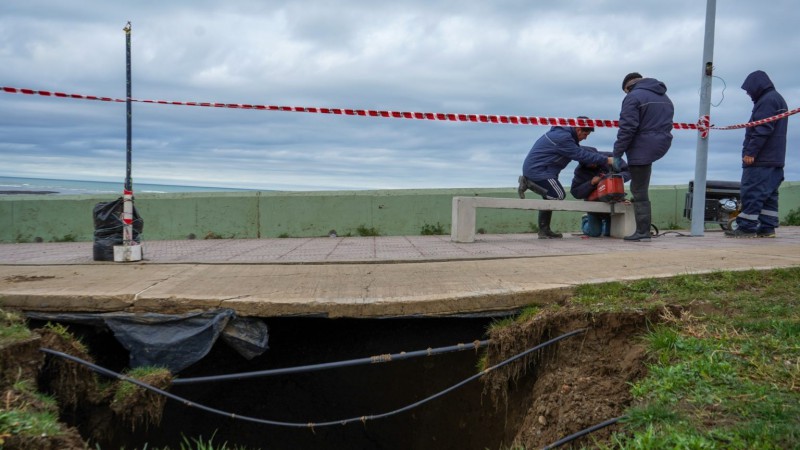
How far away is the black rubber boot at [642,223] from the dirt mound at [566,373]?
4.53 meters

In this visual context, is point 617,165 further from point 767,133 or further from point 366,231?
point 366,231

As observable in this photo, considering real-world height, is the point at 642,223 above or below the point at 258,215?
above

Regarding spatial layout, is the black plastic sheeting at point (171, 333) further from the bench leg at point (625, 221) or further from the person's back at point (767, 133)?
the person's back at point (767, 133)

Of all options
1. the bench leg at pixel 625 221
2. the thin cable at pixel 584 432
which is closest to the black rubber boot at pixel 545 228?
the bench leg at pixel 625 221

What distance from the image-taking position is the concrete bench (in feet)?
27.9

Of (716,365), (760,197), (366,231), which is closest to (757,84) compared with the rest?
(760,197)

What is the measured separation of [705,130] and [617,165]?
192 centimetres

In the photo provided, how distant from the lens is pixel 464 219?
8.49 metres

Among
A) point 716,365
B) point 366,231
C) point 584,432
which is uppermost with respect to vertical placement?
point 366,231

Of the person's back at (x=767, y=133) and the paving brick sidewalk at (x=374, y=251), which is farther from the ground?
the person's back at (x=767, y=133)

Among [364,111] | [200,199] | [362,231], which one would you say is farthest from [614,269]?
[200,199]

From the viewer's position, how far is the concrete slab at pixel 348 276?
4.66m

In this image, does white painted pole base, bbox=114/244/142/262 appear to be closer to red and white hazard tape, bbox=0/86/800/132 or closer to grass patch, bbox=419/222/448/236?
red and white hazard tape, bbox=0/86/800/132

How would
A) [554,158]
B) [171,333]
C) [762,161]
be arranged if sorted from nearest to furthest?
[171,333], [762,161], [554,158]
